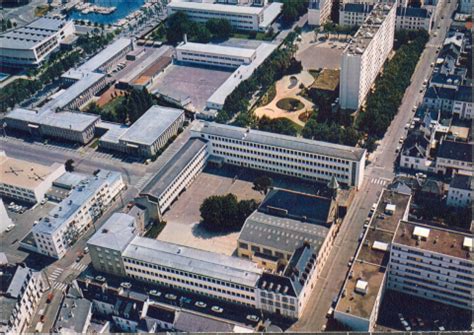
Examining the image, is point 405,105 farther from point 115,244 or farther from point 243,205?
point 115,244

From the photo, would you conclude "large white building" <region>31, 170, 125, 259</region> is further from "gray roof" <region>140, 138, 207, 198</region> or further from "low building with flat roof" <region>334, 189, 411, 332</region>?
"low building with flat roof" <region>334, 189, 411, 332</region>

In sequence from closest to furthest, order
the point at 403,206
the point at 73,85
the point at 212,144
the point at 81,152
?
the point at 403,206
the point at 212,144
the point at 81,152
the point at 73,85

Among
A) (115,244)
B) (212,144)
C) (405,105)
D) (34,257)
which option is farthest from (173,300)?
(405,105)

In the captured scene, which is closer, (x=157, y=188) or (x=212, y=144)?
(x=157, y=188)

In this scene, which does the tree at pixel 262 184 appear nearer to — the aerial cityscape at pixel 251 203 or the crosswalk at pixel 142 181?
the aerial cityscape at pixel 251 203

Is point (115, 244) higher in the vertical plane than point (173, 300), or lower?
higher

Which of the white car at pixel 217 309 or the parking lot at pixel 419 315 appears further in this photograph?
the white car at pixel 217 309

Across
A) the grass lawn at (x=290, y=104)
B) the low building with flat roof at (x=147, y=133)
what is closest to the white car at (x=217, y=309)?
the low building with flat roof at (x=147, y=133)
